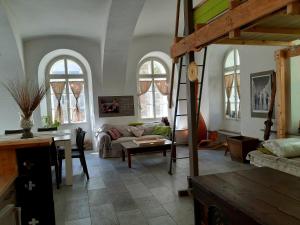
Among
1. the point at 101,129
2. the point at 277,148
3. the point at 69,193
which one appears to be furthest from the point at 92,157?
the point at 277,148

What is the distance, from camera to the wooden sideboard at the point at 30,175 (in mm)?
2057

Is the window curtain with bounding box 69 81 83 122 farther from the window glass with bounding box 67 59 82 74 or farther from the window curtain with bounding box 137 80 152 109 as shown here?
the window curtain with bounding box 137 80 152 109

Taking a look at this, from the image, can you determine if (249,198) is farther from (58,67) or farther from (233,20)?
(58,67)

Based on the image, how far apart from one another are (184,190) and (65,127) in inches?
197

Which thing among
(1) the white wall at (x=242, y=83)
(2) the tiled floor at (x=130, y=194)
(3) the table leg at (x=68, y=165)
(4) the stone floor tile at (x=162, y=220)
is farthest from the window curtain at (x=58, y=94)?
(4) the stone floor tile at (x=162, y=220)

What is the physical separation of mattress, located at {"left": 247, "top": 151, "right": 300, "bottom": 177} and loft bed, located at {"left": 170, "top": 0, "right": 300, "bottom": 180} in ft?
3.39

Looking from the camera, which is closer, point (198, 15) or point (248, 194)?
point (248, 194)

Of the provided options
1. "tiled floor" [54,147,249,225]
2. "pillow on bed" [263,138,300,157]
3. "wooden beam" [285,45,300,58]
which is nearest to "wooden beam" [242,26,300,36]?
"wooden beam" [285,45,300,58]

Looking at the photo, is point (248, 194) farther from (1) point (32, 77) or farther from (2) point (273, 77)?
(1) point (32, 77)

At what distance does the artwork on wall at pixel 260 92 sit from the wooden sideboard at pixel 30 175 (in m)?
4.43

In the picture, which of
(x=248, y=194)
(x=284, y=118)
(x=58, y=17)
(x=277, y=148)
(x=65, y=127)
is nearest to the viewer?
(x=248, y=194)

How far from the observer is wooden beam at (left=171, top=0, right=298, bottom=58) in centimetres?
186

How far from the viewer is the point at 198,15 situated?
314cm

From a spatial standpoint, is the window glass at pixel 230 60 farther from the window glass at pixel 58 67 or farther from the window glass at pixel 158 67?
the window glass at pixel 58 67
